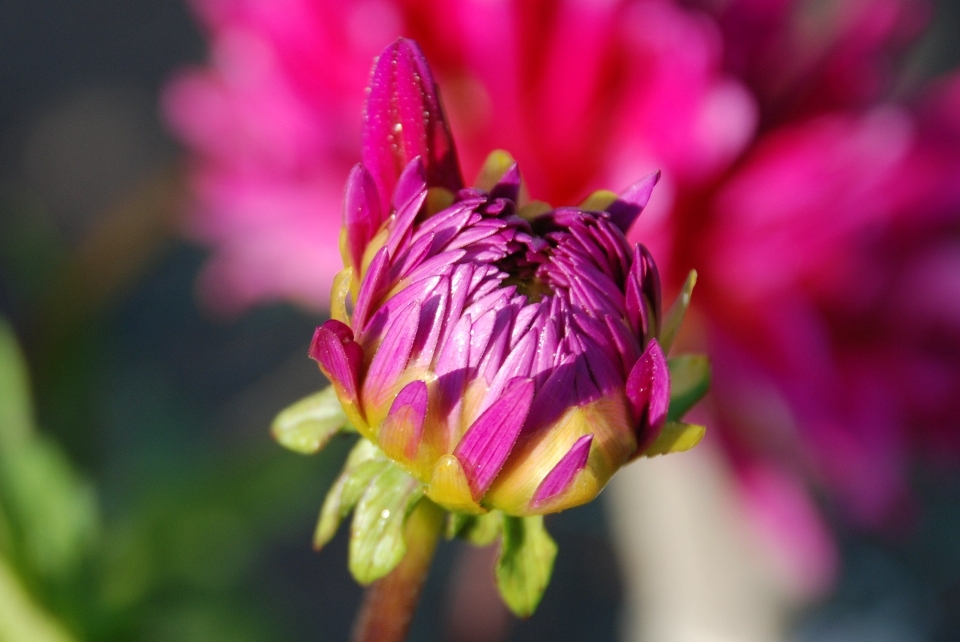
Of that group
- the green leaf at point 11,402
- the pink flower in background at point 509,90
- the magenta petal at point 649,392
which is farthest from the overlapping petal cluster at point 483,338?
the green leaf at point 11,402

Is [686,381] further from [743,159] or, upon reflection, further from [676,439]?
[743,159]

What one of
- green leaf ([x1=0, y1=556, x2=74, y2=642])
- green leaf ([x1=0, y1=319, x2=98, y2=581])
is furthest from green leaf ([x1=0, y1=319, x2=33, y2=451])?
green leaf ([x1=0, y1=556, x2=74, y2=642])

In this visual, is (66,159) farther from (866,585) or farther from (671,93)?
(866,585)

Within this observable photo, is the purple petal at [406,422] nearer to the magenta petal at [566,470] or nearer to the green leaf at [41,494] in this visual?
the magenta petal at [566,470]

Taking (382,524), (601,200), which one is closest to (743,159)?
(601,200)

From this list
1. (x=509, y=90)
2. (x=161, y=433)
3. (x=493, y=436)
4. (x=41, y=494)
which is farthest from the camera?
(x=161, y=433)

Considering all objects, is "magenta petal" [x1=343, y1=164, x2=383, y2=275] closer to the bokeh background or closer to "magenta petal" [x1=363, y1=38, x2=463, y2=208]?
"magenta petal" [x1=363, y1=38, x2=463, y2=208]
